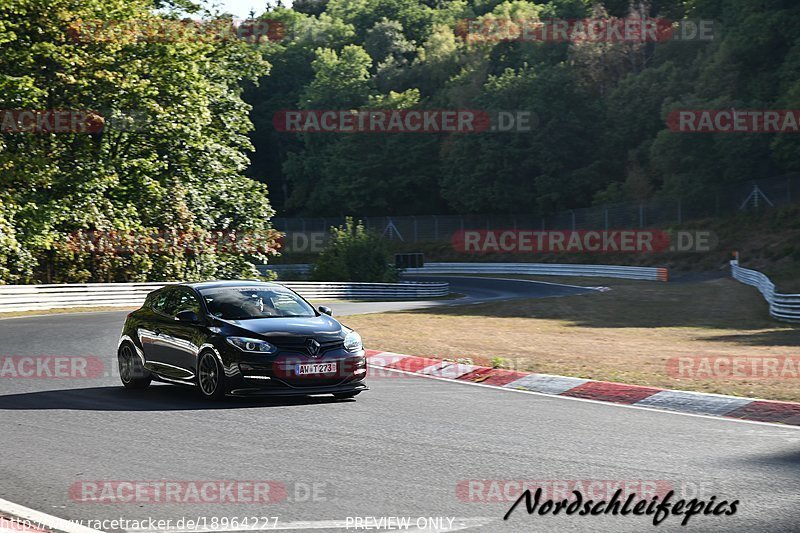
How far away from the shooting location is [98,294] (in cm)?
3706

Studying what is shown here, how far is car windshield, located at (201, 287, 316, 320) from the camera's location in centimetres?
1359

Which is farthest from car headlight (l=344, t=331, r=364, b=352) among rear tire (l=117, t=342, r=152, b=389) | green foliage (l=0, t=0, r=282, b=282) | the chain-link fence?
the chain-link fence

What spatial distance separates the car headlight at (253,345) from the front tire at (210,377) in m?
0.38

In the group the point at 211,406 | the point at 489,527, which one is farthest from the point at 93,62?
the point at 489,527

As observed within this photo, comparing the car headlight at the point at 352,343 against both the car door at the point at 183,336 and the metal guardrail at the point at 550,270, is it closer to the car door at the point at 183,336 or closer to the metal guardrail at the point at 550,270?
the car door at the point at 183,336

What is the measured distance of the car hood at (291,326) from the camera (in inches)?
504

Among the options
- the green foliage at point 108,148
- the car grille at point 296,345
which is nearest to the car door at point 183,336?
the car grille at point 296,345

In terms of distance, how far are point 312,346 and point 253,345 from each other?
2.30 ft

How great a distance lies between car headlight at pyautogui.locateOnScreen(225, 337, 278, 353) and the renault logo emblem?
1.30ft

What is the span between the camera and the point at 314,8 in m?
150

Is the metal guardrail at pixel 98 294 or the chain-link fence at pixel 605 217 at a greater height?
the chain-link fence at pixel 605 217

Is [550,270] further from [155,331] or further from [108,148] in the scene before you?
[155,331]

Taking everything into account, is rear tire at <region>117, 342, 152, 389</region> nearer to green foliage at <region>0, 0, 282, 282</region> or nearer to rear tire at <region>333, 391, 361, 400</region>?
rear tire at <region>333, 391, 361, 400</region>

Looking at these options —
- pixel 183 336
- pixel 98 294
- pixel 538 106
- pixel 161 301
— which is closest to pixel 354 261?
pixel 98 294
